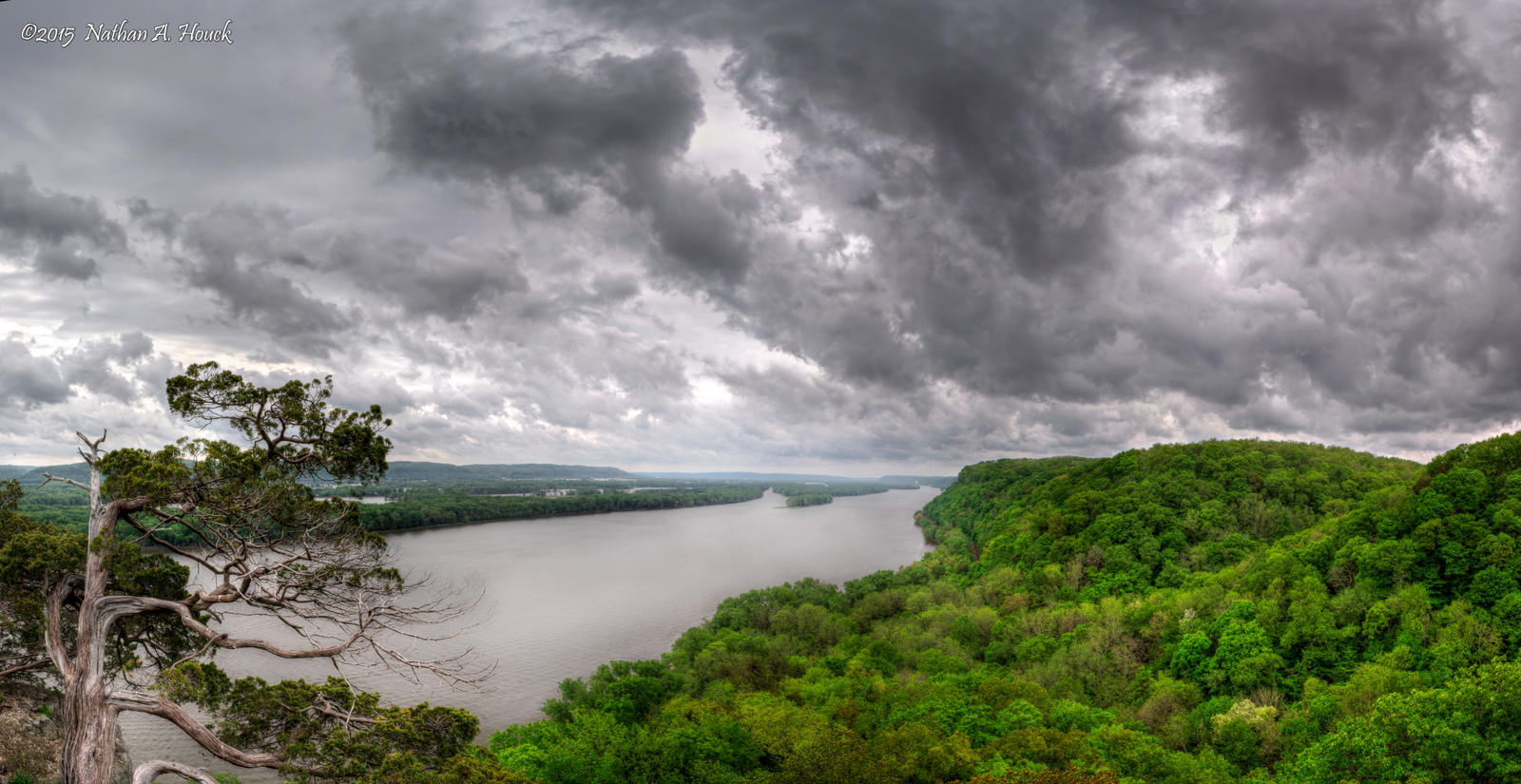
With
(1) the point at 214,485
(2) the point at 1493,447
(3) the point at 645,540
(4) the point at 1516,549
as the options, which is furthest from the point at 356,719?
(3) the point at 645,540

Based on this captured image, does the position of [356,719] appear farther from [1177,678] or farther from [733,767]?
[1177,678]

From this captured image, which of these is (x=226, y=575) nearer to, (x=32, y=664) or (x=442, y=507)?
(x=32, y=664)

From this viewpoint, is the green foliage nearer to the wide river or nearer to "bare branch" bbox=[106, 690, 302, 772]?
"bare branch" bbox=[106, 690, 302, 772]

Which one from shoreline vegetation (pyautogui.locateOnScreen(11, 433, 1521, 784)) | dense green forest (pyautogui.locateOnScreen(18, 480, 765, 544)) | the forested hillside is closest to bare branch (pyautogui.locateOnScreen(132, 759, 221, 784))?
shoreline vegetation (pyautogui.locateOnScreen(11, 433, 1521, 784))

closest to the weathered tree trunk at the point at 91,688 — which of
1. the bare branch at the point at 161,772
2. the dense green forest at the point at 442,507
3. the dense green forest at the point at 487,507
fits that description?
the bare branch at the point at 161,772

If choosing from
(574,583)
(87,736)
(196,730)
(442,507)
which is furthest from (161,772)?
(442,507)
